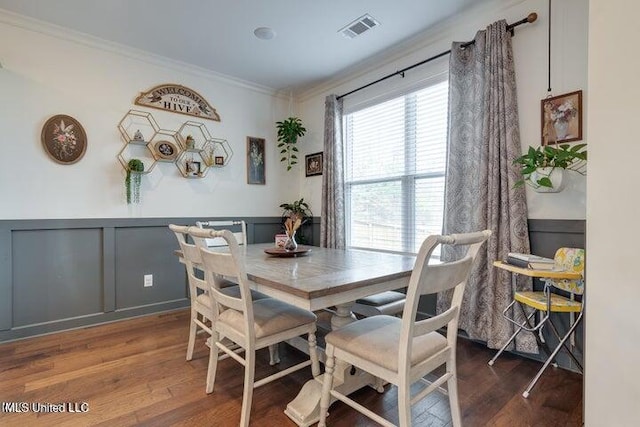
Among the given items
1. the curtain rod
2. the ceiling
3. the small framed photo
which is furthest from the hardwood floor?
the ceiling

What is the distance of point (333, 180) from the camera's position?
140 inches

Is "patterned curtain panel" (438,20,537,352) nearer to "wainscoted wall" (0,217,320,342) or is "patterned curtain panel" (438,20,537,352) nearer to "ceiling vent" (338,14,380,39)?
"ceiling vent" (338,14,380,39)

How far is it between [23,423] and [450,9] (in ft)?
11.8

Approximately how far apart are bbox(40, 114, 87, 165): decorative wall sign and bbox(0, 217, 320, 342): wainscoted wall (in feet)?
1.80

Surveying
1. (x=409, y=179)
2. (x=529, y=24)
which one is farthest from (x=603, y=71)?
(x=409, y=179)

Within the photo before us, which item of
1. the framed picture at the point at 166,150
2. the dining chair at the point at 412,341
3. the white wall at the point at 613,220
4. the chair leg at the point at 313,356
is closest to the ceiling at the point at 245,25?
the framed picture at the point at 166,150

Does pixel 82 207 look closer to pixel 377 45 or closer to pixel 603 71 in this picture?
pixel 377 45

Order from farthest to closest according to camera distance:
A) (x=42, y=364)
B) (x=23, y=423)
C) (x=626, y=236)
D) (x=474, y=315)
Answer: (x=474, y=315), (x=42, y=364), (x=23, y=423), (x=626, y=236)

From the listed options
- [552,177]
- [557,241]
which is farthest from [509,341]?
[552,177]

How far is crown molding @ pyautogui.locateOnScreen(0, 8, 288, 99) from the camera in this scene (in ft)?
8.31

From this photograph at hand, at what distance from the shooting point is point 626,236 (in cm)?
111

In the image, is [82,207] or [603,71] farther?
[82,207]

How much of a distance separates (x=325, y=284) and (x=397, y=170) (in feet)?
6.74

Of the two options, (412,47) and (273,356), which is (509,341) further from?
(412,47)
